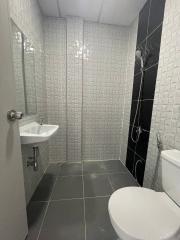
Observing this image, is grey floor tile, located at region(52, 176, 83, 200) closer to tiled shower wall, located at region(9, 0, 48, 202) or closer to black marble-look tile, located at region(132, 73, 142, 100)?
tiled shower wall, located at region(9, 0, 48, 202)

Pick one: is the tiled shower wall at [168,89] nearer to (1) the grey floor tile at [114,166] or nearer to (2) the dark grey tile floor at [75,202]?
(2) the dark grey tile floor at [75,202]

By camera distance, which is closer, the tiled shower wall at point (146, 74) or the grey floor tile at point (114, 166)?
the tiled shower wall at point (146, 74)

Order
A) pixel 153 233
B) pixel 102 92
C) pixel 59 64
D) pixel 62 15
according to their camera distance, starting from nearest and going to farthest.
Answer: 1. pixel 153 233
2. pixel 62 15
3. pixel 59 64
4. pixel 102 92

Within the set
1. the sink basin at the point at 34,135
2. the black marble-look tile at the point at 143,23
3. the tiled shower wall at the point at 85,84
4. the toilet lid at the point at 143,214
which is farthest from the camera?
the tiled shower wall at the point at 85,84

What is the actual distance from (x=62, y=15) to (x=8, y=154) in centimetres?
214

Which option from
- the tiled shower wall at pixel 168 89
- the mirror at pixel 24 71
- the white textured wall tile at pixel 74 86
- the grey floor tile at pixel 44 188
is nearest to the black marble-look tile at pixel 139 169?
the tiled shower wall at pixel 168 89

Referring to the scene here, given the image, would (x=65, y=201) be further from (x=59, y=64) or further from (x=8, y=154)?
(x=59, y=64)

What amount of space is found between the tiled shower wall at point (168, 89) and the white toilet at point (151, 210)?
22cm

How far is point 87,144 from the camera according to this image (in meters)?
2.34

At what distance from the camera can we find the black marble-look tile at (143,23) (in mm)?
1597

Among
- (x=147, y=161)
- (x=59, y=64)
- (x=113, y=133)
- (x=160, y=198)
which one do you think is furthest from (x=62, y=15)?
(x=160, y=198)

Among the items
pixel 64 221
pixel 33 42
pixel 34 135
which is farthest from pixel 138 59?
pixel 64 221

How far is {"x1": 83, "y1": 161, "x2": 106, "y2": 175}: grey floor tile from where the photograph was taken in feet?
6.72

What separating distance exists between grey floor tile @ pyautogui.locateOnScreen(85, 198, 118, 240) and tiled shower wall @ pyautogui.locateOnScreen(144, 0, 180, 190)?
0.64m
